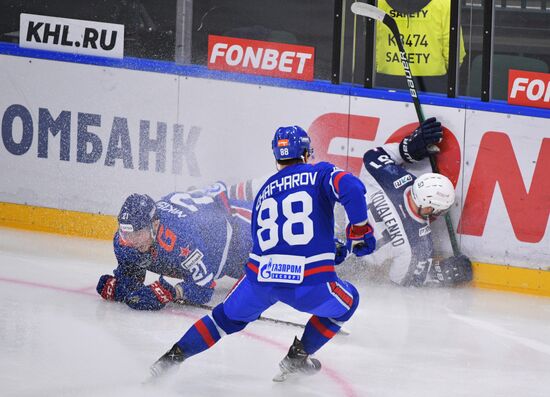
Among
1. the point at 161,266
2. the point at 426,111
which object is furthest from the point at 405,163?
the point at 161,266

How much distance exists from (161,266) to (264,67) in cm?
178

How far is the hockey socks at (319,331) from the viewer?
516cm

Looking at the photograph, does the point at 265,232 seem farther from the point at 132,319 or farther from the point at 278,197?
the point at 132,319

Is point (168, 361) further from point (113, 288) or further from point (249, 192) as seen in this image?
point (249, 192)

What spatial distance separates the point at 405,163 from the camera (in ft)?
24.1

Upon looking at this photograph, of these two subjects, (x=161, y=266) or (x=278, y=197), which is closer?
(x=278, y=197)

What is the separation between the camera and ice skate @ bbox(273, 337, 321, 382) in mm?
5250

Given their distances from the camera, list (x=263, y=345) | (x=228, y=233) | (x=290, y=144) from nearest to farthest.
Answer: (x=290, y=144), (x=263, y=345), (x=228, y=233)

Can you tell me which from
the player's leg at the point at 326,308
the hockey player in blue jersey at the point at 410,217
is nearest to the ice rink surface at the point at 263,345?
the hockey player in blue jersey at the point at 410,217

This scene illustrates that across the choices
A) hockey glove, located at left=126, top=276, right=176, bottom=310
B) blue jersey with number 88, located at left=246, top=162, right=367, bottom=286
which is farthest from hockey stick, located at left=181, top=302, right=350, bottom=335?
blue jersey with number 88, located at left=246, top=162, right=367, bottom=286

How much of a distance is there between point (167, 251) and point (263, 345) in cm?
79

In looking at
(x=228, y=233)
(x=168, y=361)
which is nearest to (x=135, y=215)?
(x=228, y=233)

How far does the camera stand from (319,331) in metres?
5.16

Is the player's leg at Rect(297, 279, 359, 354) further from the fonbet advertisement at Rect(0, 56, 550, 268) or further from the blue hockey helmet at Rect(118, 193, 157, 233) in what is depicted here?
the fonbet advertisement at Rect(0, 56, 550, 268)
